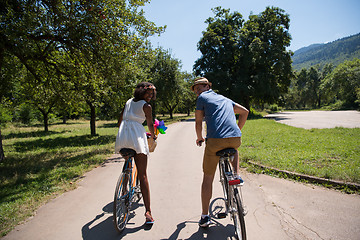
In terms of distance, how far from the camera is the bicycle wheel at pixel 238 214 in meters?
2.37

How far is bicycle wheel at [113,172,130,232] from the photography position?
109 inches

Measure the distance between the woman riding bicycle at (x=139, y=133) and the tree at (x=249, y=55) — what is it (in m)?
25.5

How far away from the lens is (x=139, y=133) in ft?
10.1

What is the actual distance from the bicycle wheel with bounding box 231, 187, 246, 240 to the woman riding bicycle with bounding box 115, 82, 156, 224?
1.25m

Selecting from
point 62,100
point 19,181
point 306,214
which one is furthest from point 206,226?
point 62,100

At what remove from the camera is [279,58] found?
27234 millimetres

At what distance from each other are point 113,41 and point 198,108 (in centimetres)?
583

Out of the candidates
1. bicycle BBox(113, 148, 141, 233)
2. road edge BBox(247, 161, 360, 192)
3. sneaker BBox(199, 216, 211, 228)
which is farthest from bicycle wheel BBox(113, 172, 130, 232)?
road edge BBox(247, 161, 360, 192)

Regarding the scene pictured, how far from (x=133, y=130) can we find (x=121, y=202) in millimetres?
1065

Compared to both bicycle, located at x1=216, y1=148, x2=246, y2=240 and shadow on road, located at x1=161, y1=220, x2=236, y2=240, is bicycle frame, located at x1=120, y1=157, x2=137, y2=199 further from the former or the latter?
bicycle, located at x1=216, y1=148, x2=246, y2=240

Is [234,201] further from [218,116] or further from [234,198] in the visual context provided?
[218,116]

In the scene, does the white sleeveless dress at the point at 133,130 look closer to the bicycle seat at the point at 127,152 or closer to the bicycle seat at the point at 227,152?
the bicycle seat at the point at 127,152

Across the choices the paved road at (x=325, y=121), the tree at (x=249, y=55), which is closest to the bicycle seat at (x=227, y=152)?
the paved road at (x=325, y=121)

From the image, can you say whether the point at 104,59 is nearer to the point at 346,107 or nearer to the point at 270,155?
the point at 270,155
